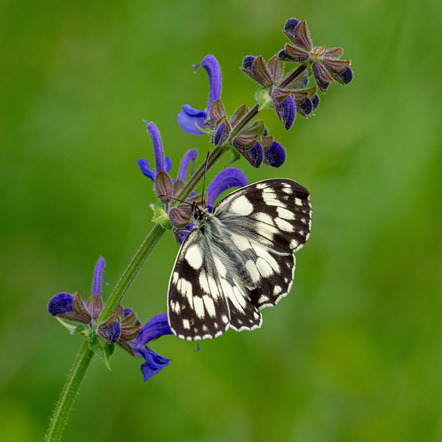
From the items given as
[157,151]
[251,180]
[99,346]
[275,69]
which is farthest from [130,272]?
[251,180]

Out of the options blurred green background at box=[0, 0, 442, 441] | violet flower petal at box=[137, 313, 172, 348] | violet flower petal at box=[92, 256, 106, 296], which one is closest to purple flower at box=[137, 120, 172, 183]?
violet flower petal at box=[92, 256, 106, 296]

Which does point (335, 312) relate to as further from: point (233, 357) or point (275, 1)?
point (275, 1)

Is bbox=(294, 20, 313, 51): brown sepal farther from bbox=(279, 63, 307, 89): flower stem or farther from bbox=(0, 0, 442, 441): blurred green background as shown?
bbox=(0, 0, 442, 441): blurred green background

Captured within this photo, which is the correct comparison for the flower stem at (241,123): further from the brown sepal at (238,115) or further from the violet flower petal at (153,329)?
the violet flower petal at (153,329)

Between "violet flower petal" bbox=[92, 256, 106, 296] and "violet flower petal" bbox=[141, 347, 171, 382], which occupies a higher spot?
"violet flower petal" bbox=[92, 256, 106, 296]

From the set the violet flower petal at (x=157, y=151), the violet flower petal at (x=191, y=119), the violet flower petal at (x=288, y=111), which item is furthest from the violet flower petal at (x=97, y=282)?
the violet flower petal at (x=288, y=111)

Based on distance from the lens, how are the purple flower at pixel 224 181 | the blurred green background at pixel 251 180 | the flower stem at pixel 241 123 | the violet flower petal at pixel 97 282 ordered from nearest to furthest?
the flower stem at pixel 241 123, the violet flower petal at pixel 97 282, the purple flower at pixel 224 181, the blurred green background at pixel 251 180
